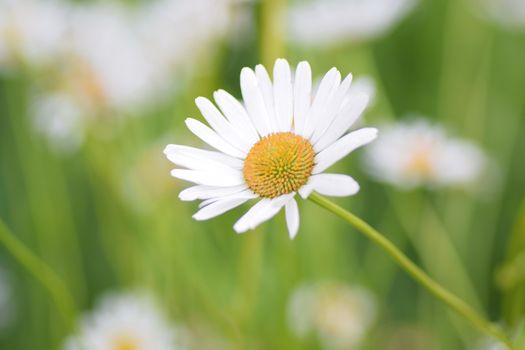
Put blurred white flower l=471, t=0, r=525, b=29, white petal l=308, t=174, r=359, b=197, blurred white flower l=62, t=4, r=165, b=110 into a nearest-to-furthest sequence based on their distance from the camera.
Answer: white petal l=308, t=174, r=359, b=197 < blurred white flower l=62, t=4, r=165, b=110 < blurred white flower l=471, t=0, r=525, b=29

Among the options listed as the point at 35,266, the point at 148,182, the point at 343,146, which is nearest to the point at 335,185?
the point at 343,146

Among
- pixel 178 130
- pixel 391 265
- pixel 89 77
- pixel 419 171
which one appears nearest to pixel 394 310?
pixel 391 265

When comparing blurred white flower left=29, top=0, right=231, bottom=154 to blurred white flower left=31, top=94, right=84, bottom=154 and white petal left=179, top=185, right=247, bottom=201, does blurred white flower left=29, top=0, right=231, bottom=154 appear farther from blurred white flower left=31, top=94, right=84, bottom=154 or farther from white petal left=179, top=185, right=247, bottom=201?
white petal left=179, top=185, right=247, bottom=201

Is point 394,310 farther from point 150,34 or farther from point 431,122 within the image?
point 150,34

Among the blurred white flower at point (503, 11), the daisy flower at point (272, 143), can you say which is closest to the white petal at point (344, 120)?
the daisy flower at point (272, 143)

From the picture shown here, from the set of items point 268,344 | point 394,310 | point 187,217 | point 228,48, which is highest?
point 228,48

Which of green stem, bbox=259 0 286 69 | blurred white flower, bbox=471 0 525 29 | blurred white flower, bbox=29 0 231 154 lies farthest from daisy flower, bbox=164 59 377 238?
blurred white flower, bbox=471 0 525 29
